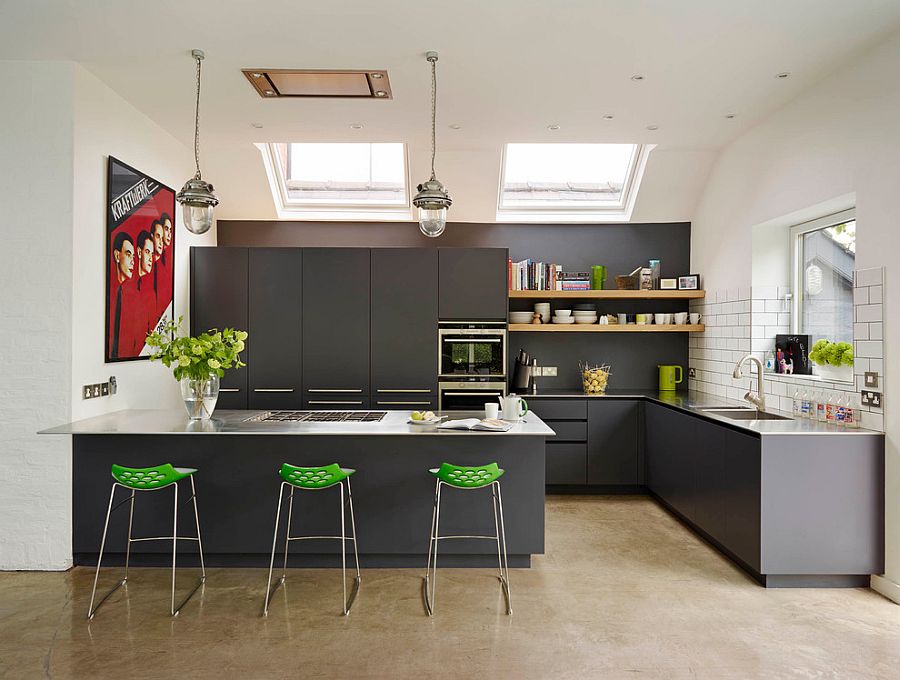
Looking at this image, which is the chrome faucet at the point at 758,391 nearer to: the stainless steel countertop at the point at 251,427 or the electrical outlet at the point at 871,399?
the electrical outlet at the point at 871,399

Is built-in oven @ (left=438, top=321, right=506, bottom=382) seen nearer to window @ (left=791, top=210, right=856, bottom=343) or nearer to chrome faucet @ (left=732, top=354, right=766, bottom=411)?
chrome faucet @ (left=732, top=354, right=766, bottom=411)

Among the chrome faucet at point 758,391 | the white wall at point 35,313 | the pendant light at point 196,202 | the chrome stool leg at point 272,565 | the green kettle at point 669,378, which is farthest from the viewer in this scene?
the green kettle at point 669,378

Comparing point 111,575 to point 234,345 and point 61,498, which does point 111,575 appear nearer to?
point 61,498

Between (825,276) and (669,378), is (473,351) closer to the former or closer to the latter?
(669,378)

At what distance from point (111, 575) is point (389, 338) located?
2835 millimetres

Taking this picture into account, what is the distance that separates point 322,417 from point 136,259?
5.84 ft

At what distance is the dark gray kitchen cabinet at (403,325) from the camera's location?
5836 millimetres

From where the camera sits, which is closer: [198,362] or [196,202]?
[196,202]

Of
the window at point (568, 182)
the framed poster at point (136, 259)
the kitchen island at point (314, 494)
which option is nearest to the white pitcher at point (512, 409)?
the kitchen island at point (314, 494)

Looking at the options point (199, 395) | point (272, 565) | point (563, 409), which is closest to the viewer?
point (272, 565)

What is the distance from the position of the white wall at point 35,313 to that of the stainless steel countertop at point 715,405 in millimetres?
3560

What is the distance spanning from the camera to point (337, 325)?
230 inches

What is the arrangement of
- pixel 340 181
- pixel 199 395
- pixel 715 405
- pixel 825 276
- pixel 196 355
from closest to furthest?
pixel 196 355, pixel 199 395, pixel 825 276, pixel 715 405, pixel 340 181

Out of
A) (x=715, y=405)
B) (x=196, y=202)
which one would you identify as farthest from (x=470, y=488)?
(x=715, y=405)
